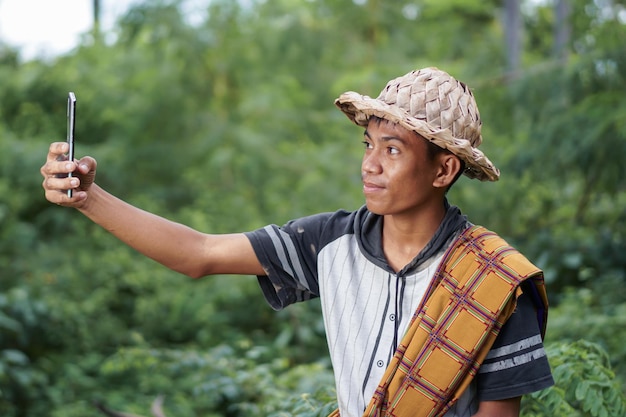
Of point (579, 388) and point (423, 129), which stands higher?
point (423, 129)

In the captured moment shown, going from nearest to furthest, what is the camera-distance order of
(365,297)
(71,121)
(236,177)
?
(71,121) → (365,297) → (236,177)

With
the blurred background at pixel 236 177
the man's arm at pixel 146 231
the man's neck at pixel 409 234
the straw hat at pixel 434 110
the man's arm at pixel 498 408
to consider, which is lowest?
the man's arm at pixel 498 408

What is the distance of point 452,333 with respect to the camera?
191cm

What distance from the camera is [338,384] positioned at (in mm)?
2059

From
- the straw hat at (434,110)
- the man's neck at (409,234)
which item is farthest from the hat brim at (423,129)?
the man's neck at (409,234)

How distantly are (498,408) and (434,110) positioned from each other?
0.69 meters

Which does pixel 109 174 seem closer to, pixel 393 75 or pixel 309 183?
pixel 309 183

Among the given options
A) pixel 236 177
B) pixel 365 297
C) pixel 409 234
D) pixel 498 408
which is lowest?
pixel 498 408

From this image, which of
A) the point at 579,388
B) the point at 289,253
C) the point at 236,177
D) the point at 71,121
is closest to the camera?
the point at 71,121

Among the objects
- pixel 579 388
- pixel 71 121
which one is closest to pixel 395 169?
pixel 71 121

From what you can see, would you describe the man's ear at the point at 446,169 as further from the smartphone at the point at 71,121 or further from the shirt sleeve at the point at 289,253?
the smartphone at the point at 71,121

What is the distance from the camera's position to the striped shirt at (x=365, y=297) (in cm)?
193

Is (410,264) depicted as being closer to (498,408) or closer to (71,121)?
(498,408)

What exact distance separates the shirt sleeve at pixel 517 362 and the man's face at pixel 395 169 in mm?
351
